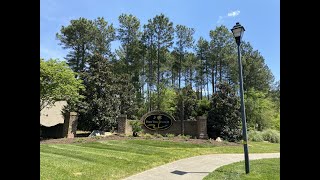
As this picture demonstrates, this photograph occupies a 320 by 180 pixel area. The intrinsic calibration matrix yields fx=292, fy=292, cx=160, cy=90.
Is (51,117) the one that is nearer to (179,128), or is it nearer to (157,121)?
(157,121)

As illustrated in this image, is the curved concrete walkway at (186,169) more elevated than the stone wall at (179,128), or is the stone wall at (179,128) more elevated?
the stone wall at (179,128)

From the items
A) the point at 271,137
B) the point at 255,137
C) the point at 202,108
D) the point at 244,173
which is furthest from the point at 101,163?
the point at 271,137

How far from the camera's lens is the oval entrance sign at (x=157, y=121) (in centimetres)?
2202

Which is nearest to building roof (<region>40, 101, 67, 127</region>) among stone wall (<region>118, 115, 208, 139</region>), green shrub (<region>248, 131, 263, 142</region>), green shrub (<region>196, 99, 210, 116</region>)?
stone wall (<region>118, 115, 208, 139</region>)

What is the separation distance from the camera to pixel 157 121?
22.1 m

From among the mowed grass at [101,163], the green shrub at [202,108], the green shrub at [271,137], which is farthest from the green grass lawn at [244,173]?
the green shrub at [202,108]

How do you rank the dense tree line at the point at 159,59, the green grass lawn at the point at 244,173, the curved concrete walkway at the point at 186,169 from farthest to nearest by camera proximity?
the dense tree line at the point at 159,59 → the curved concrete walkway at the point at 186,169 → the green grass lawn at the point at 244,173

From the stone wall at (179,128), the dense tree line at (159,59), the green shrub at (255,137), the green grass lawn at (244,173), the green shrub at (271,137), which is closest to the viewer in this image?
the green grass lawn at (244,173)

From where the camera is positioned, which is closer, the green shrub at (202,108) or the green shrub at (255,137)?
the green shrub at (255,137)

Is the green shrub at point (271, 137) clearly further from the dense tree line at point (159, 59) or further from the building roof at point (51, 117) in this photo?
the building roof at point (51, 117)

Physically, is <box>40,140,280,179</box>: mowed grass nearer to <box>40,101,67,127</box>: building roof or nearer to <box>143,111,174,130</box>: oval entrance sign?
<box>143,111,174,130</box>: oval entrance sign

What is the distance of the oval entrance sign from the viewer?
2202 cm
